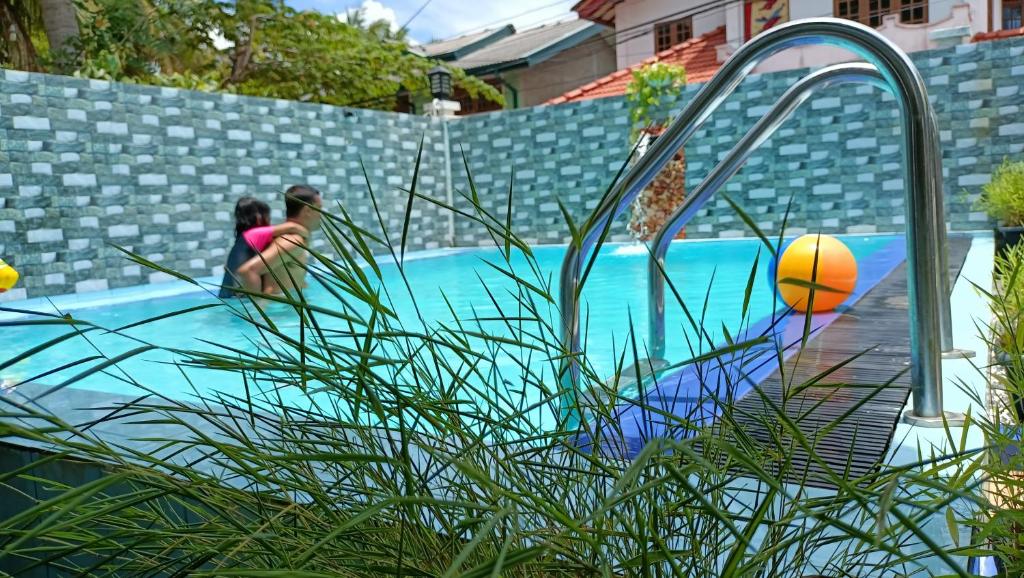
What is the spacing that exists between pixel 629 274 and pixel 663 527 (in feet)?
27.2

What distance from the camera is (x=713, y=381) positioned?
10.4ft

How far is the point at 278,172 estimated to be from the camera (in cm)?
1103

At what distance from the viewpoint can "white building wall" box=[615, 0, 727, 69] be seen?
17906mm

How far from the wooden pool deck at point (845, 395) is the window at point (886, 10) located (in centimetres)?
1148

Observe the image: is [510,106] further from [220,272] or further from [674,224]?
[674,224]

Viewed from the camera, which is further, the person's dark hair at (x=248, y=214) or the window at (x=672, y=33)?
the window at (x=672, y=33)

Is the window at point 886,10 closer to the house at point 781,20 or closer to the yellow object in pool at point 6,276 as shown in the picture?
the house at point 781,20

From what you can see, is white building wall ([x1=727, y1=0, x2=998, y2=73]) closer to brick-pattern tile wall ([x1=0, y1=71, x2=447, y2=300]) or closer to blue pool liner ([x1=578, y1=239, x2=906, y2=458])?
blue pool liner ([x1=578, y1=239, x2=906, y2=458])

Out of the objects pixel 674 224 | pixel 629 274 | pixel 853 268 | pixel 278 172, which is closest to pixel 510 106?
pixel 278 172

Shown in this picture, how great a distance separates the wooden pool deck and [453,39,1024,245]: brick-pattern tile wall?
19.5 ft

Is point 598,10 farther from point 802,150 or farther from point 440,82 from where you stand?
point 802,150

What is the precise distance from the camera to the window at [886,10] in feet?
47.6

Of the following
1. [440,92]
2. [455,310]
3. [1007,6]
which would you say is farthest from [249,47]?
[1007,6]

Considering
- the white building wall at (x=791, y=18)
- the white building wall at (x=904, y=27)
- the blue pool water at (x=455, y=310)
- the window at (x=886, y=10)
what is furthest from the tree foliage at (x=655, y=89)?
the window at (x=886, y=10)
